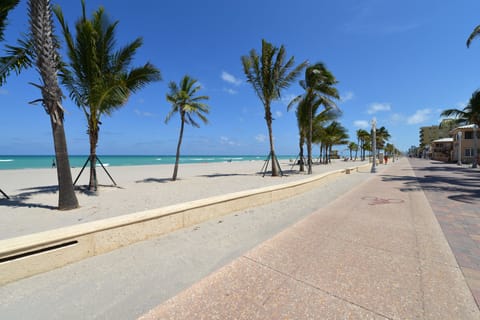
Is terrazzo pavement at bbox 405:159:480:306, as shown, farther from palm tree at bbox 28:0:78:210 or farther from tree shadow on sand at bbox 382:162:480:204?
palm tree at bbox 28:0:78:210

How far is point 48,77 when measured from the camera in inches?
206

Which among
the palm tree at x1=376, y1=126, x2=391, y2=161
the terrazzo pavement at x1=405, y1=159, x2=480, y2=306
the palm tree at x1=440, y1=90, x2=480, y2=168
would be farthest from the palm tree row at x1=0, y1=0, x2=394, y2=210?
the palm tree at x1=376, y1=126, x2=391, y2=161

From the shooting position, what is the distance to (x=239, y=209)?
17.5 feet

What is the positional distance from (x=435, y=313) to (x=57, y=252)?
4133 mm

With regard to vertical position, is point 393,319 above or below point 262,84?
below

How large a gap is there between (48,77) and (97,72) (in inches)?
125

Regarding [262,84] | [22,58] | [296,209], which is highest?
[262,84]

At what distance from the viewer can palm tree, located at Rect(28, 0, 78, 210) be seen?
16.8 feet

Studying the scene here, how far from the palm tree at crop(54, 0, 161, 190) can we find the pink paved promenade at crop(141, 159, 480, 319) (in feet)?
26.4

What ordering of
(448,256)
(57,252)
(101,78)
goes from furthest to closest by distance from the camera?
(101,78) < (448,256) < (57,252)

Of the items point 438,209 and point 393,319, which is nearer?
point 393,319

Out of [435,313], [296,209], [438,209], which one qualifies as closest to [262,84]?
[296,209]

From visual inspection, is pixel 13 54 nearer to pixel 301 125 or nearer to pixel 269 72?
pixel 269 72

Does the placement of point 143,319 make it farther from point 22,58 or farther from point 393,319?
point 22,58
